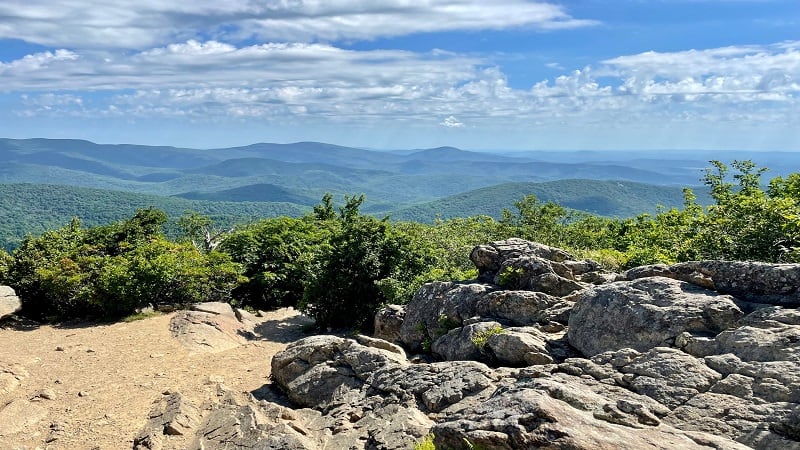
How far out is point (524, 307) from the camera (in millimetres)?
14273

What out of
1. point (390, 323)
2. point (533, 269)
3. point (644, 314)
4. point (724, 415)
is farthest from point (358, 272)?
point (724, 415)

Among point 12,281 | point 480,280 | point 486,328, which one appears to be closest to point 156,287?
point 12,281

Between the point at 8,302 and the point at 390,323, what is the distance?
1770cm

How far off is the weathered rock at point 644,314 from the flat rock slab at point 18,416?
13.5 m

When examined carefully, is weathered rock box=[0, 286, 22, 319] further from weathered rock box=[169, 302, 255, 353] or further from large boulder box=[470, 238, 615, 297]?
large boulder box=[470, 238, 615, 297]

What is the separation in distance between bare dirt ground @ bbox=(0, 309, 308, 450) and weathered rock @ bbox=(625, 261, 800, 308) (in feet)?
37.6

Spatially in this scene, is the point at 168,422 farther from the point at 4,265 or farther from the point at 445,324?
the point at 4,265

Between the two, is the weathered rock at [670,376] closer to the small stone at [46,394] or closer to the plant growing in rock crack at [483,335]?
the plant growing in rock crack at [483,335]

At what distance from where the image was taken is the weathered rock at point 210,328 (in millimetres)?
20531

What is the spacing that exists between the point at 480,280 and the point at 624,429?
848cm

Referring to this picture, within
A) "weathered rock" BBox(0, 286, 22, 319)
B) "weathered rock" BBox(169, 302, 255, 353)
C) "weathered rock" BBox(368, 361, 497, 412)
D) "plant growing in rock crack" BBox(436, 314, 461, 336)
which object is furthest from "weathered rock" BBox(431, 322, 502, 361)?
"weathered rock" BBox(0, 286, 22, 319)

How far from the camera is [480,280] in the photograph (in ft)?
54.1

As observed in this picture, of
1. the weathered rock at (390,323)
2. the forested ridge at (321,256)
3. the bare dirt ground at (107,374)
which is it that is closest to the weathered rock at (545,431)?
the bare dirt ground at (107,374)

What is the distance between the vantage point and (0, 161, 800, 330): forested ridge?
57.3 feet
